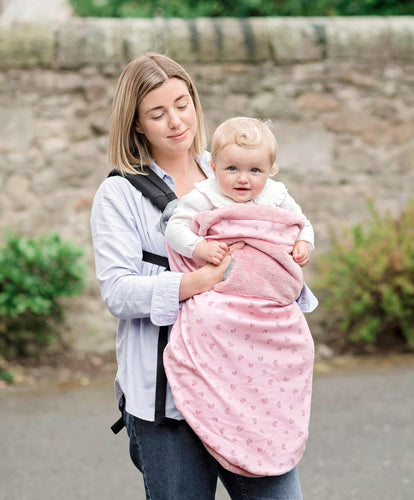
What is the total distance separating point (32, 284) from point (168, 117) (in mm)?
3479

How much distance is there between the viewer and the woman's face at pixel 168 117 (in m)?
2.09

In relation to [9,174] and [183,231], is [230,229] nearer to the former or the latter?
[183,231]

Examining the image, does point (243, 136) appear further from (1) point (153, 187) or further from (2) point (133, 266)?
(2) point (133, 266)

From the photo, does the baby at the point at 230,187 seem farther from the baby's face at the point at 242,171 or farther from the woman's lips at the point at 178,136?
the woman's lips at the point at 178,136

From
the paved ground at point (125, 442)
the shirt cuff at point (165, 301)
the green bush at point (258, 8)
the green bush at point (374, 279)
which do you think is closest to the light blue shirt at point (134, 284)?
the shirt cuff at point (165, 301)

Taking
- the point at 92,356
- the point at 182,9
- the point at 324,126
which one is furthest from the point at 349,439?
the point at 182,9

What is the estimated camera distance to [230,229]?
196cm

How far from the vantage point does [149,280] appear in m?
1.97

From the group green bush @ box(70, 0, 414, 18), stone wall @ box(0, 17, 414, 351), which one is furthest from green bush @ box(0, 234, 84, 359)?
green bush @ box(70, 0, 414, 18)

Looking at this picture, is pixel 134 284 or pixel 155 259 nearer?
pixel 134 284

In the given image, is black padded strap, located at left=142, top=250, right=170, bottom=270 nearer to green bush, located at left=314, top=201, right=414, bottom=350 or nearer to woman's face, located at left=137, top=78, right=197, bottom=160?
woman's face, located at left=137, top=78, right=197, bottom=160

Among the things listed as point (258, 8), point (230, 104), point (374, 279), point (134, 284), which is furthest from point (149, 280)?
point (258, 8)

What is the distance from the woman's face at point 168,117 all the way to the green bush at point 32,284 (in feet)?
11.1

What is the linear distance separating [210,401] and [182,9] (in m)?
Result: 7.81
